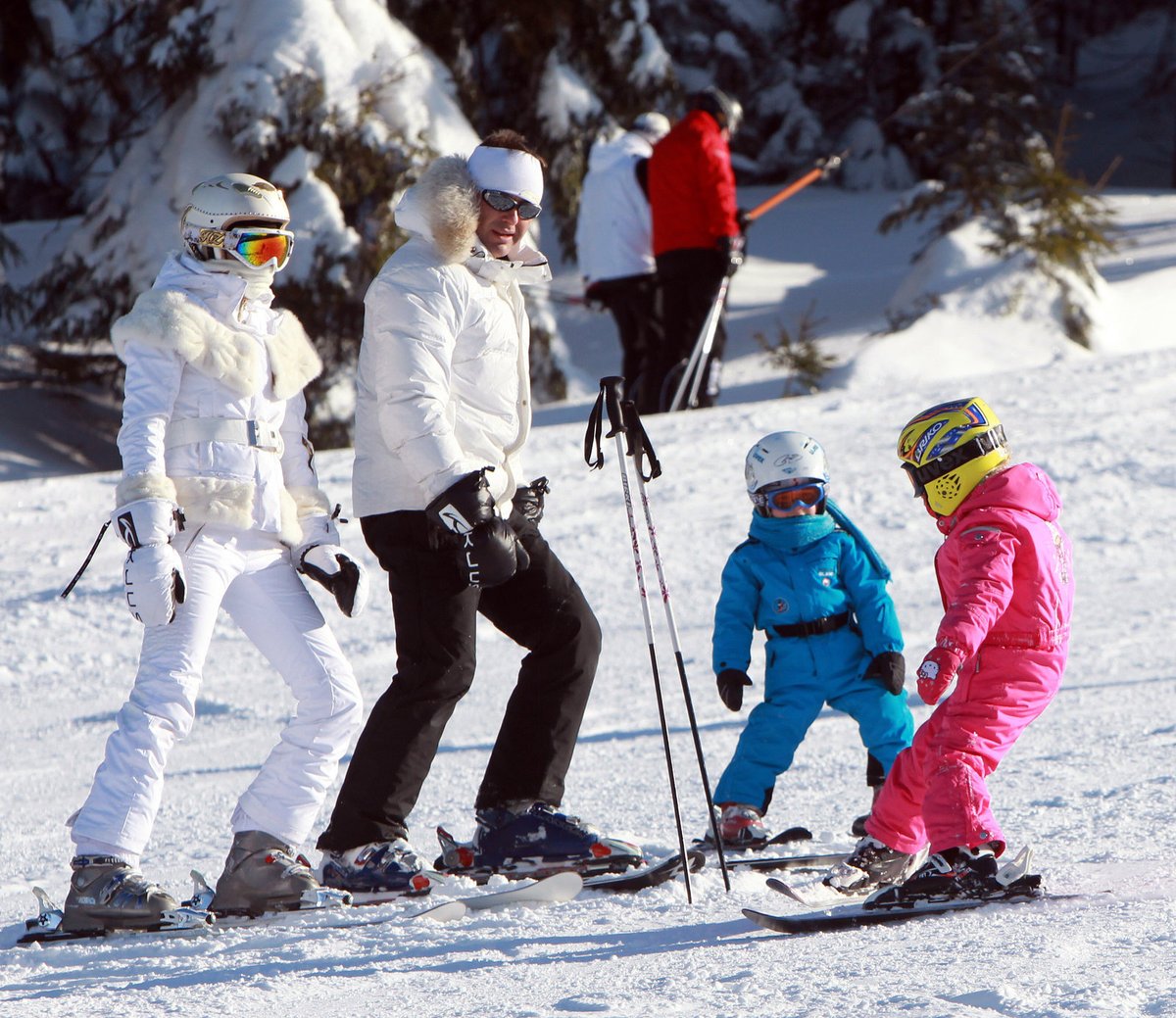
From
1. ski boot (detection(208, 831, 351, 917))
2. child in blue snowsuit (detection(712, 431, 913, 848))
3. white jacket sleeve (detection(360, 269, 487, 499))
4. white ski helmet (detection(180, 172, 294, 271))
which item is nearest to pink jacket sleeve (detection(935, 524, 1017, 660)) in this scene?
child in blue snowsuit (detection(712, 431, 913, 848))

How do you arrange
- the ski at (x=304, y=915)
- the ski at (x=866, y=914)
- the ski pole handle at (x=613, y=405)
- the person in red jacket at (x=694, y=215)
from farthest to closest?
the person in red jacket at (x=694, y=215) < the ski pole handle at (x=613, y=405) < the ski at (x=304, y=915) < the ski at (x=866, y=914)

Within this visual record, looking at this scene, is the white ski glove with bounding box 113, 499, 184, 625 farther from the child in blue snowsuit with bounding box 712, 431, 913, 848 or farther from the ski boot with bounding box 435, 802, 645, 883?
the child in blue snowsuit with bounding box 712, 431, 913, 848

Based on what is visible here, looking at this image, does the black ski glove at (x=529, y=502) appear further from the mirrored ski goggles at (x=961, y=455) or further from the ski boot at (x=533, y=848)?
the mirrored ski goggles at (x=961, y=455)

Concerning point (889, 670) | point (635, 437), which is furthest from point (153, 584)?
point (889, 670)

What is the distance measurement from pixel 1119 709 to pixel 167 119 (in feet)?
32.9

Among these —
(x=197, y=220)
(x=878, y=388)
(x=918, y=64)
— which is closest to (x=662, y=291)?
(x=878, y=388)

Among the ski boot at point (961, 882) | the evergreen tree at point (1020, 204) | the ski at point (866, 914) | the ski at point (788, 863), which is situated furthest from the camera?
the evergreen tree at point (1020, 204)

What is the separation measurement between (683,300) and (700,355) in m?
0.44

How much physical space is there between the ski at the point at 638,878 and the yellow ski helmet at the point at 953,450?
107cm

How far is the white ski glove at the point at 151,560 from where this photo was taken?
3473 millimetres

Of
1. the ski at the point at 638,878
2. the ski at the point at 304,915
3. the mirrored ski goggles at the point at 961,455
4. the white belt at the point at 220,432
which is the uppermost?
the white belt at the point at 220,432

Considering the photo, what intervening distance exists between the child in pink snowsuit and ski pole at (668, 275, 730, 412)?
617 centimetres

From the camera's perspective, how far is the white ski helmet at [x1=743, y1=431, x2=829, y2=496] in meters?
4.39

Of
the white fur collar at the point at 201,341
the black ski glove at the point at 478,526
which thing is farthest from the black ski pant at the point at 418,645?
the white fur collar at the point at 201,341
